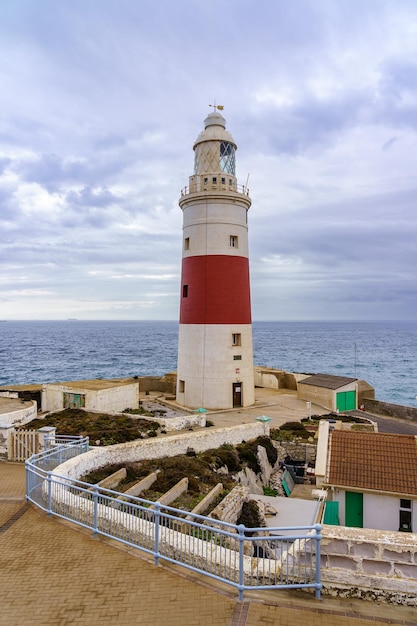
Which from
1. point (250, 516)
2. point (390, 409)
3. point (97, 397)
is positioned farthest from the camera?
point (390, 409)

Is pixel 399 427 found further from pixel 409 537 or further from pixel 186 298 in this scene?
pixel 409 537

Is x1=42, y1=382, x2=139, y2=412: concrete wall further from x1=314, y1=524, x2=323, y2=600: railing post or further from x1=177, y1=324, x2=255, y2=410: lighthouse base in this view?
x1=314, y1=524, x2=323, y2=600: railing post

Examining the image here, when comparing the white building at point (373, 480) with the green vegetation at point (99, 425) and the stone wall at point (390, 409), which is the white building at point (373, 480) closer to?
the green vegetation at point (99, 425)

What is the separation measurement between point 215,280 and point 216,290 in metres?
0.62

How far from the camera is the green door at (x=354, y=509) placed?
15.5 m

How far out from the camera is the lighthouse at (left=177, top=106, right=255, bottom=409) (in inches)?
1105

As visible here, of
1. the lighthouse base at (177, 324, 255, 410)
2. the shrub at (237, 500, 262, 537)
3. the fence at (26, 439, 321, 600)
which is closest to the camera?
the fence at (26, 439, 321, 600)

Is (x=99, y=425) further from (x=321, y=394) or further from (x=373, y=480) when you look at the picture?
(x=321, y=394)

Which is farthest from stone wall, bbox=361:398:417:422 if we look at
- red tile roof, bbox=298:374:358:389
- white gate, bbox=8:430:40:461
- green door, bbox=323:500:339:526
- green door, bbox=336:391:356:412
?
white gate, bbox=8:430:40:461

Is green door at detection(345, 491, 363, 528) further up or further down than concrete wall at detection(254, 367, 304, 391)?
further down

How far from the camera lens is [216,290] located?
27.9m

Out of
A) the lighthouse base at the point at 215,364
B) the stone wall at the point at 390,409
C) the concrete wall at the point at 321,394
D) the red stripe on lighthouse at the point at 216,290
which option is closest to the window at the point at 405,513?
the lighthouse base at the point at 215,364

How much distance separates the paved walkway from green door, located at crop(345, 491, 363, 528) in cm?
930

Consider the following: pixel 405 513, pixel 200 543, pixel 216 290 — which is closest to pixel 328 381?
pixel 216 290
